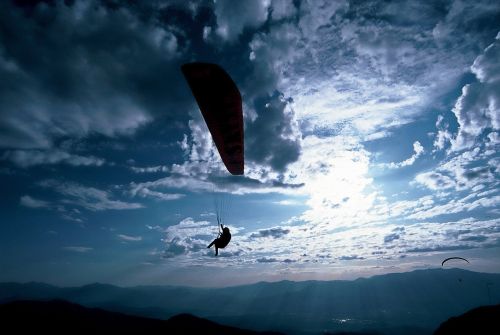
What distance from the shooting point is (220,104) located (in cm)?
1312

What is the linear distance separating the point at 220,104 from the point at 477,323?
53.4 meters

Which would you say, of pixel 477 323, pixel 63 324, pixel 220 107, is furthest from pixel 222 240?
pixel 63 324

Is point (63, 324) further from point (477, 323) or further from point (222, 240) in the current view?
point (477, 323)

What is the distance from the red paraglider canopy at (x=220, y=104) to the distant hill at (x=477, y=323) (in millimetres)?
47077

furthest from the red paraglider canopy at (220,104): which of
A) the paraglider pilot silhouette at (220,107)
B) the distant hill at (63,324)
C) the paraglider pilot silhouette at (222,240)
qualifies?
the distant hill at (63,324)

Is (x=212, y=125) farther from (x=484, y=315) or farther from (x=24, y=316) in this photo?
(x=24, y=316)

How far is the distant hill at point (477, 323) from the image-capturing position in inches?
1449

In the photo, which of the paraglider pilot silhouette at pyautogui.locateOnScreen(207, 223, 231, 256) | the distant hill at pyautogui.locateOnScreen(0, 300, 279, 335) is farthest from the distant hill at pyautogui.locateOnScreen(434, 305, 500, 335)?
the distant hill at pyautogui.locateOnScreen(0, 300, 279, 335)

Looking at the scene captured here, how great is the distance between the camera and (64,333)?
80375 millimetres

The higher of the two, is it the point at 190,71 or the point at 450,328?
the point at 190,71

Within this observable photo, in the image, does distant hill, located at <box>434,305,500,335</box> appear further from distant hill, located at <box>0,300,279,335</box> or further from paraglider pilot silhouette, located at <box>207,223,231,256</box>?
distant hill, located at <box>0,300,279,335</box>

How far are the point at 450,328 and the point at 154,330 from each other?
75.1 meters

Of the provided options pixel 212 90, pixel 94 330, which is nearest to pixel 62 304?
pixel 94 330

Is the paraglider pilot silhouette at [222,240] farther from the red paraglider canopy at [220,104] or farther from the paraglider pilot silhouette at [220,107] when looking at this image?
the red paraglider canopy at [220,104]
